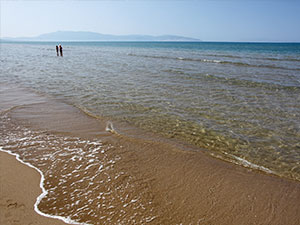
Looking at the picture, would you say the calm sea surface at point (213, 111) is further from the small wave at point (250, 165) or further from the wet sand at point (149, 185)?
the wet sand at point (149, 185)

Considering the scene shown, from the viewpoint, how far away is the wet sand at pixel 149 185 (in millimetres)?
3018

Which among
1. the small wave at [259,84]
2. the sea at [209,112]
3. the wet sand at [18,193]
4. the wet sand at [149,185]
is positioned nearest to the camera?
the wet sand at [18,193]

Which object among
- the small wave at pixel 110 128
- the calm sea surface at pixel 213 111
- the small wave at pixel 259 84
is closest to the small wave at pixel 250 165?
the calm sea surface at pixel 213 111

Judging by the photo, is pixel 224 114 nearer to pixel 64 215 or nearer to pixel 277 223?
pixel 277 223

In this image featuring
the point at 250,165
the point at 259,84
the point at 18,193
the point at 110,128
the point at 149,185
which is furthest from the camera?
the point at 259,84

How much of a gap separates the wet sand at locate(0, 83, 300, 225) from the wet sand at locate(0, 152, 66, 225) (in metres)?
0.09

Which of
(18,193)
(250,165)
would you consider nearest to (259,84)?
(250,165)

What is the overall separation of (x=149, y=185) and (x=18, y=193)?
6.82ft

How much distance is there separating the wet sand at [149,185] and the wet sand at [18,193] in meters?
0.09

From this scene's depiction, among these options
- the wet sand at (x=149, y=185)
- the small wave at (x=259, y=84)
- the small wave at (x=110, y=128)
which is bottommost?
the wet sand at (x=149, y=185)

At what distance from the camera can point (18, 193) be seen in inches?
129

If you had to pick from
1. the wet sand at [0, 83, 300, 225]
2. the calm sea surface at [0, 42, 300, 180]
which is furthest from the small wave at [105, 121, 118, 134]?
the calm sea surface at [0, 42, 300, 180]

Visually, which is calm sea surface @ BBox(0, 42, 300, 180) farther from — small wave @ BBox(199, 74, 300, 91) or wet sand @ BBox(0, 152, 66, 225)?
wet sand @ BBox(0, 152, 66, 225)

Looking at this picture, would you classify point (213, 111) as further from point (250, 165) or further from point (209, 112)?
point (250, 165)
